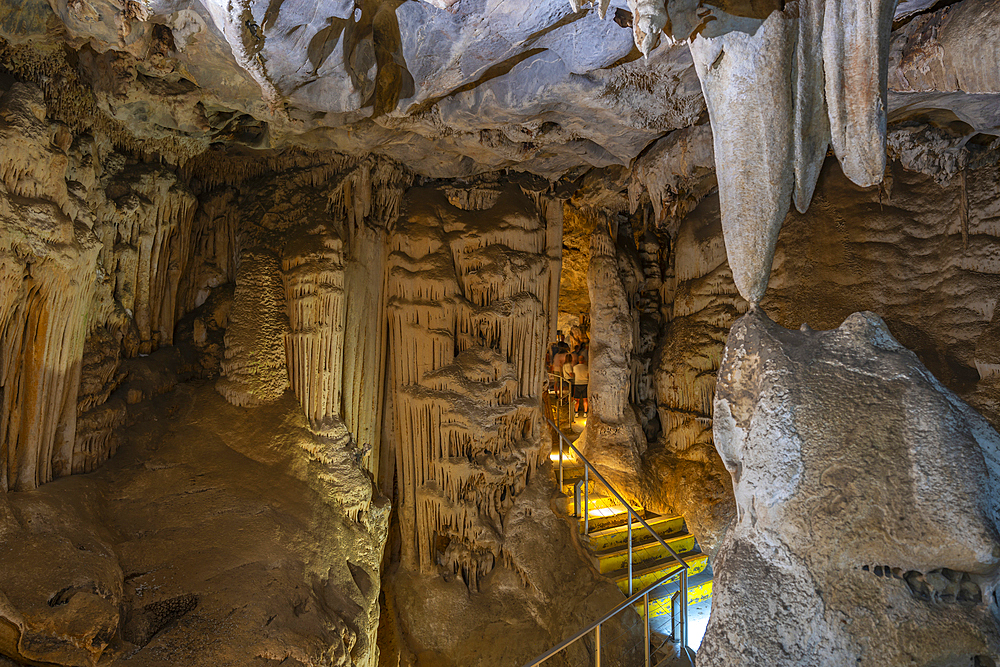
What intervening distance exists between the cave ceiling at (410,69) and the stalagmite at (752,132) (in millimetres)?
143

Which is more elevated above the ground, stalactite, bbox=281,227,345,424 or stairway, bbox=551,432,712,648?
stalactite, bbox=281,227,345,424

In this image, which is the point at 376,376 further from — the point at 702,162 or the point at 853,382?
the point at 853,382

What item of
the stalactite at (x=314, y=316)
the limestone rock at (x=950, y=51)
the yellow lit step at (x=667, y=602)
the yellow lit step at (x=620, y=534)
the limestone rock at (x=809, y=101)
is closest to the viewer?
the limestone rock at (x=809, y=101)

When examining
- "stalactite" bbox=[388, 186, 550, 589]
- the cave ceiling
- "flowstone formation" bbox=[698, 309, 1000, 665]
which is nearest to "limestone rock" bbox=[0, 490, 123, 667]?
the cave ceiling

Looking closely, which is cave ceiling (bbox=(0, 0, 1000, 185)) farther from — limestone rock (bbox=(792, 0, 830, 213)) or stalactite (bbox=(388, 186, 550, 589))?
stalactite (bbox=(388, 186, 550, 589))

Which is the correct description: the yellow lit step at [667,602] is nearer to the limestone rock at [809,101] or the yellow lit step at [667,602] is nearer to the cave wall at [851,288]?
the cave wall at [851,288]

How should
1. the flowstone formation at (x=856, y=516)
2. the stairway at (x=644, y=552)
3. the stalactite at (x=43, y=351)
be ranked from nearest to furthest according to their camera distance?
the flowstone formation at (x=856, y=516), the stalactite at (x=43, y=351), the stairway at (x=644, y=552)

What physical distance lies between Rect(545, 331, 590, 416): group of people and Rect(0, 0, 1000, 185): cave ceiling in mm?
4958

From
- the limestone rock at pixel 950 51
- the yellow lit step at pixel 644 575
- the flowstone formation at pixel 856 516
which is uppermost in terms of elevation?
the limestone rock at pixel 950 51

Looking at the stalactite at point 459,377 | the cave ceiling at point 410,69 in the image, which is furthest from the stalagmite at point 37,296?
the stalactite at point 459,377

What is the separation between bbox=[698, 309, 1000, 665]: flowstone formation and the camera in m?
2.07

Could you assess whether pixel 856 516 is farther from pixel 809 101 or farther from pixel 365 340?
pixel 365 340

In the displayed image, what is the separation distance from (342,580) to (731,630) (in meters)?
3.70

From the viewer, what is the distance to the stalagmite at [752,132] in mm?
2768
